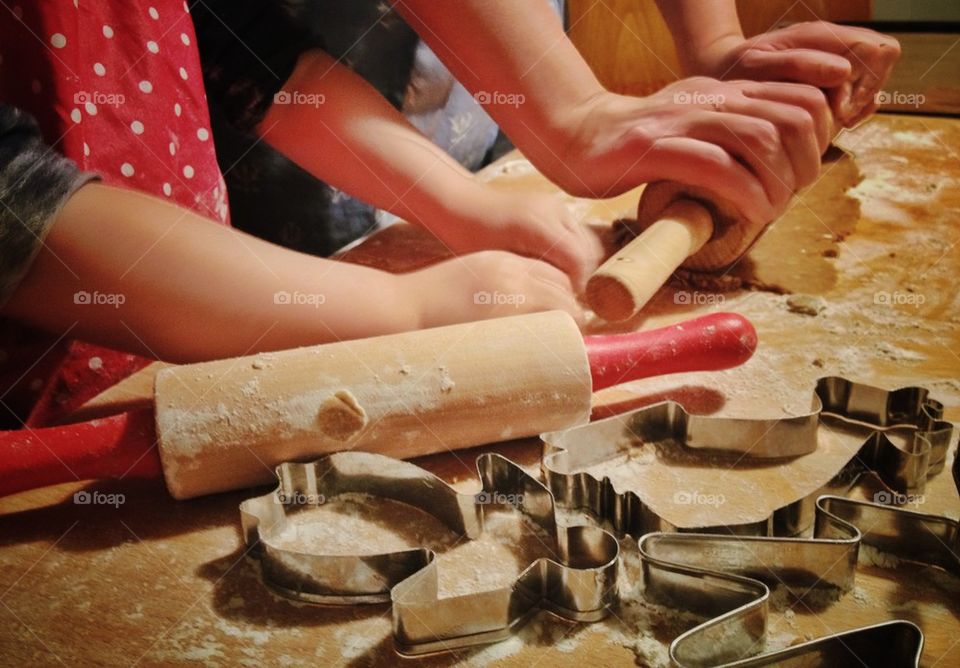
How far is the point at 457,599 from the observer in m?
0.51

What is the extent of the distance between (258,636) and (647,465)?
1.06 feet

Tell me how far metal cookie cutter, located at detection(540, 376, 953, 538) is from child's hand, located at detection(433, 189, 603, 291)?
0.26 meters

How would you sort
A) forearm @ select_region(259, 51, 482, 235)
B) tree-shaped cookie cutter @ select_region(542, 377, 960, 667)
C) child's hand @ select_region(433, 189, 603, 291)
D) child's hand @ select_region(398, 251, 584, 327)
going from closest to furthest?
tree-shaped cookie cutter @ select_region(542, 377, 960, 667) → child's hand @ select_region(398, 251, 584, 327) → child's hand @ select_region(433, 189, 603, 291) → forearm @ select_region(259, 51, 482, 235)

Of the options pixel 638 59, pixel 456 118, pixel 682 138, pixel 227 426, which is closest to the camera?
pixel 227 426

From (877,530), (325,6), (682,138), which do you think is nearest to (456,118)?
(325,6)

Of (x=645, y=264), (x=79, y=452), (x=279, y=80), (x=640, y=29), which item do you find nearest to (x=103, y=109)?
(x=279, y=80)

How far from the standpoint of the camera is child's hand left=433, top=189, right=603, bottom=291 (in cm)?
92

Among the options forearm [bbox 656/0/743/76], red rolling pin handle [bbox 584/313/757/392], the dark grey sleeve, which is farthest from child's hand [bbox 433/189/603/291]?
the dark grey sleeve

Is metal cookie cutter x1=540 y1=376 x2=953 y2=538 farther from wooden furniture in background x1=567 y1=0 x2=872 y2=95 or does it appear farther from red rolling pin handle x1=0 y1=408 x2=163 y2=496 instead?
wooden furniture in background x1=567 y1=0 x2=872 y2=95

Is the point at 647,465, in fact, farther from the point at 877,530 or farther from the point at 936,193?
the point at 936,193

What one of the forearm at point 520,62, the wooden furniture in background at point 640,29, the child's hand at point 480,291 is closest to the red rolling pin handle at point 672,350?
the child's hand at point 480,291

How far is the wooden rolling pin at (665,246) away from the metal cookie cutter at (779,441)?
0.12 m

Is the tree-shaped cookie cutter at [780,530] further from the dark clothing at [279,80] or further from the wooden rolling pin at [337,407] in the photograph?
the dark clothing at [279,80]

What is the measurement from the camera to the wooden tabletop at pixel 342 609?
0.52 m
